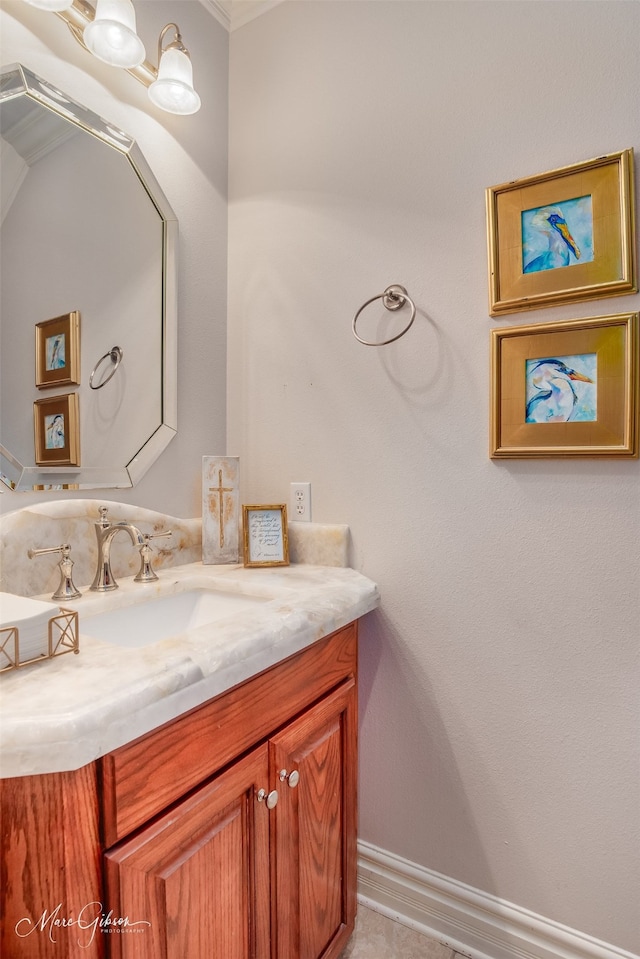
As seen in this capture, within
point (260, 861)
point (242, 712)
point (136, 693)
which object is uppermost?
point (136, 693)

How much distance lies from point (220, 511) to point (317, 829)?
2.50 ft

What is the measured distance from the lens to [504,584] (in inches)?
45.1

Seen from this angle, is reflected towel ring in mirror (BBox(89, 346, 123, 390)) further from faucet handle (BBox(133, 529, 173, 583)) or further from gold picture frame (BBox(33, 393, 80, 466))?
faucet handle (BBox(133, 529, 173, 583))

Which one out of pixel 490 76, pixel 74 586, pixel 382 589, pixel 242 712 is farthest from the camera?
pixel 382 589

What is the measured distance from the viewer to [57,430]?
1.07 meters

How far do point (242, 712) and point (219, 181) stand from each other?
146cm

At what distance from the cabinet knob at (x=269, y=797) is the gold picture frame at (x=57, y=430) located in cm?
75

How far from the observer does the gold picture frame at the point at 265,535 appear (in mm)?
1366

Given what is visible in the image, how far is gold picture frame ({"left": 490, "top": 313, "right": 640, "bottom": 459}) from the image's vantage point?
1.00 m

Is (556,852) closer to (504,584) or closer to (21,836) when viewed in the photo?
(504,584)

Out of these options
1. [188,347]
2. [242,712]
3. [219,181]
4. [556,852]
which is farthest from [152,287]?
[556,852]

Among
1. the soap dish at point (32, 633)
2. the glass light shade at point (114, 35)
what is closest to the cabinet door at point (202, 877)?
the soap dish at point (32, 633)

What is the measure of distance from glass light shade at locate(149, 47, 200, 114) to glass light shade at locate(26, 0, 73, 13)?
0.23 metres

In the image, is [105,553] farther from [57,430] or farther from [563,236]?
[563,236]
